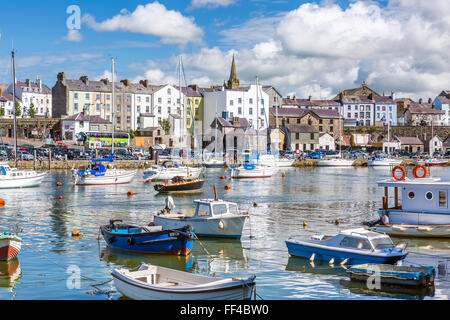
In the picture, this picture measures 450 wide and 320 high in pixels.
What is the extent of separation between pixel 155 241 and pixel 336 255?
7998 mm

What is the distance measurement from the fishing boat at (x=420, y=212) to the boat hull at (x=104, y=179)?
37777 millimetres

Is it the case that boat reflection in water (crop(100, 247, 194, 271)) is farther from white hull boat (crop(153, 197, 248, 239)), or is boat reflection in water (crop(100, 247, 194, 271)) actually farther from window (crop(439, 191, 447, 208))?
window (crop(439, 191, 447, 208))

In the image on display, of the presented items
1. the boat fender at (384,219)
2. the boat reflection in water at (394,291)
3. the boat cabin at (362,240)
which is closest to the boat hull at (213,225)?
the boat cabin at (362,240)

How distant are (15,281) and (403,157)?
4316 inches

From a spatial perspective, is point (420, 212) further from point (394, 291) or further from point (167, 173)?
point (167, 173)

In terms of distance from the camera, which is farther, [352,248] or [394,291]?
[352,248]

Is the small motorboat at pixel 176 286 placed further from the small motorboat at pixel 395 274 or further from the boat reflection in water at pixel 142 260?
the small motorboat at pixel 395 274

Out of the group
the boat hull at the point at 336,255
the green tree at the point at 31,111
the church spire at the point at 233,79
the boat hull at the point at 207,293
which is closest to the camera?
the boat hull at the point at 207,293

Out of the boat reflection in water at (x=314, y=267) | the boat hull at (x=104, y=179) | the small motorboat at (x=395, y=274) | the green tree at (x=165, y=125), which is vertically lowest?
the boat reflection in water at (x=314, y=267)

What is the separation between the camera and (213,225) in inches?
1087

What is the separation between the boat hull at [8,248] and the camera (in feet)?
76.5

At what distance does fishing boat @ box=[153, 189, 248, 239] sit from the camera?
27.5 m

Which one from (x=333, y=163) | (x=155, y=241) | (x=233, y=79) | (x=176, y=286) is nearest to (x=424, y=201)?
(x=155, y=241)

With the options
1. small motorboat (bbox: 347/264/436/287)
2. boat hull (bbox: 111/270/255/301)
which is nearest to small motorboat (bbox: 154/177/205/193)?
small motorboat (bbox: 347/264/436/287)
